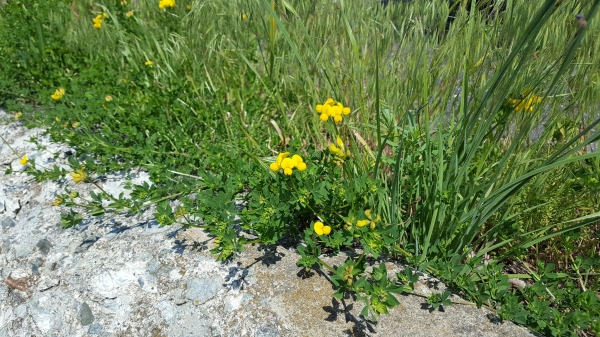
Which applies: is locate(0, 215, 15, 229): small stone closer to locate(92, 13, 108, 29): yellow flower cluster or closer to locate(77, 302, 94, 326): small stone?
locate(77, 302, 94, 326): small stone

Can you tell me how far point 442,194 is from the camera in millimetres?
1529

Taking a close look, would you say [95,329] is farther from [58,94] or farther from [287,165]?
[58,94]

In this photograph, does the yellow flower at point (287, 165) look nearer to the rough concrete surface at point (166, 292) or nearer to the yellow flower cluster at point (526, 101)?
the rough concrete surface at point (166, 292)

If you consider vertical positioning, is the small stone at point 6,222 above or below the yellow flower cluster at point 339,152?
below

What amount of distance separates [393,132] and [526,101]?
0.53 metres

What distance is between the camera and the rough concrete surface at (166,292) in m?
1.56

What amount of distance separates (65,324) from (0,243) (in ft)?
2.58

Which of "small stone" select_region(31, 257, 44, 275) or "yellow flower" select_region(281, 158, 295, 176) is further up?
"yellow flower" select_region(281, 158, 295, 176)

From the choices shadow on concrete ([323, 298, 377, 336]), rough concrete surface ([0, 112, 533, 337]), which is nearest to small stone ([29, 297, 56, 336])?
rough concrete surface ([0, 112, 533, 337])

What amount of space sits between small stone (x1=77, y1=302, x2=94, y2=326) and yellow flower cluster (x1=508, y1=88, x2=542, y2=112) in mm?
1838

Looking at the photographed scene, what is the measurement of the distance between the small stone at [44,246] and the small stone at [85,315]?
0.47m

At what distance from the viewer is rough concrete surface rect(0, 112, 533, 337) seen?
5.11 feet

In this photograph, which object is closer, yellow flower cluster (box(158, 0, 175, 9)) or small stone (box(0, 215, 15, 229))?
small stone (box(0, 215, 15, 229))

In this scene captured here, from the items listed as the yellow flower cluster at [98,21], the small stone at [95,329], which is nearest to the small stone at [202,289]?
the small stone at [95,329]
